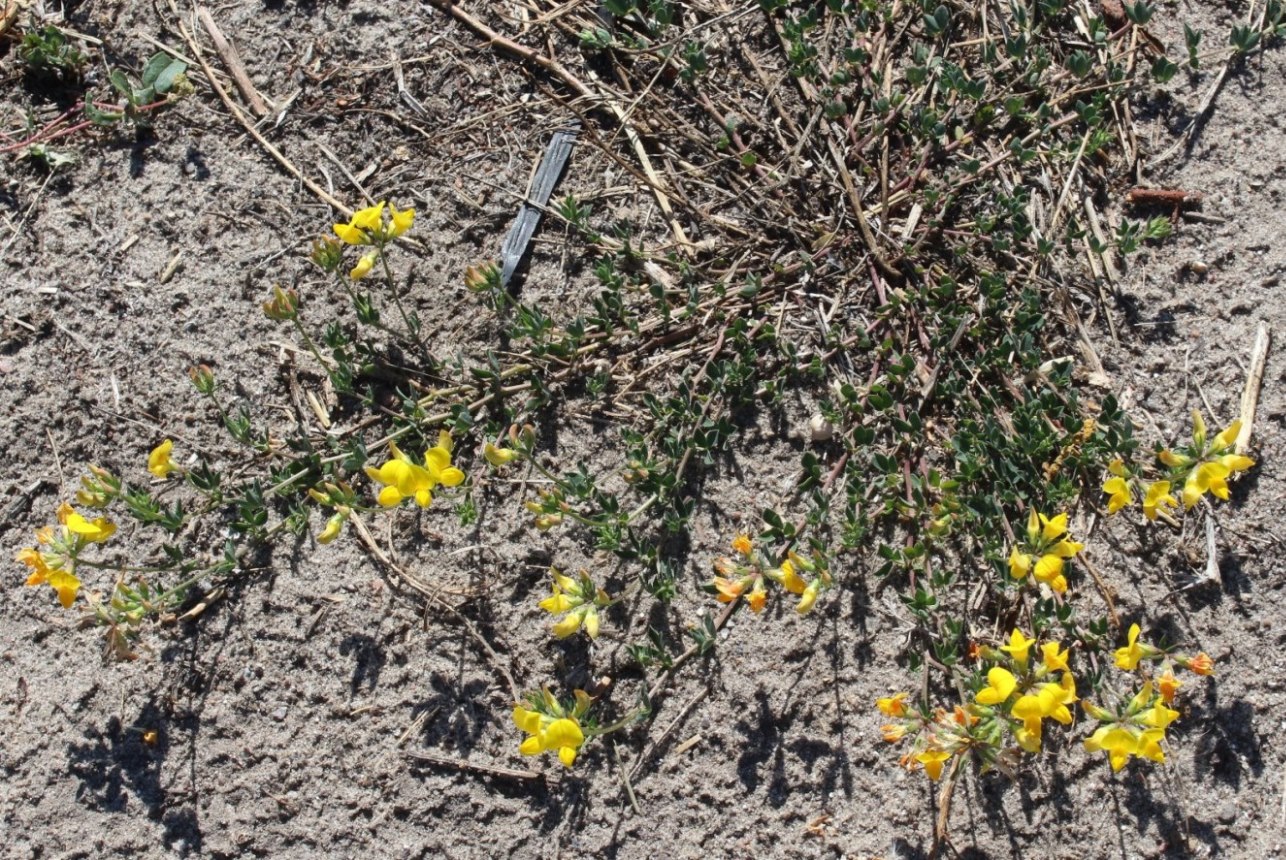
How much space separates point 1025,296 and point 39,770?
3529 millimetres

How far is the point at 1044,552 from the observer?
3.20 m

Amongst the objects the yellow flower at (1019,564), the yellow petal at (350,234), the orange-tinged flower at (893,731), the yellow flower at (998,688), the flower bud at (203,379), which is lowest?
the orange-tinged flower at (893,731)

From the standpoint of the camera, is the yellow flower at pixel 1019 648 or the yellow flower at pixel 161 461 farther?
the yellow flower at pixel 161 461

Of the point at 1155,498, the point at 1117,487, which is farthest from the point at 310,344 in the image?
the point at 1155,498

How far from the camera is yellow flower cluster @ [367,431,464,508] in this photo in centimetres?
325

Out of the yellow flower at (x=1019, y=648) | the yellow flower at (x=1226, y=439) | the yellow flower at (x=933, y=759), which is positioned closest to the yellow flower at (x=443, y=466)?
the yellow flower at (x=933, y=759)

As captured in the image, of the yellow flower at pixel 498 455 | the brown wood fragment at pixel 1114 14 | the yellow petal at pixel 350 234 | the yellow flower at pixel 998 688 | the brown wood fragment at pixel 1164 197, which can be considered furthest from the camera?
the brown wood fragment at pixel 1114 14

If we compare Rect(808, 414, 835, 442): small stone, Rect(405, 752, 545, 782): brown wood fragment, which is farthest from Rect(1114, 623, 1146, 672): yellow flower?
Rect(405, 752, 545, 782): brown wood fragment

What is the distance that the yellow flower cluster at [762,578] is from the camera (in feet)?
10.7

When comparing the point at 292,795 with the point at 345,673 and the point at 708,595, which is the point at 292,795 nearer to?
the point at 345,673

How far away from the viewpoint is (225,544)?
357 centimetres

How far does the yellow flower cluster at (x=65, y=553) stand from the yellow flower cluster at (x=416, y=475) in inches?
34.0

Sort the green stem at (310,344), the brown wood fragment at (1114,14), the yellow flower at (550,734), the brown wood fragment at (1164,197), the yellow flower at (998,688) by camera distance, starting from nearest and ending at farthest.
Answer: the yellow flower at (998,688)
the yellow flower at (550,734)
the green stem at (310,344)
the brown wood fragment at (1164,197)
the brown wood fragment at (1114,14)

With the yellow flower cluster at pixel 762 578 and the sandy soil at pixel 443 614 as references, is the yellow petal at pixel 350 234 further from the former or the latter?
the yellow flower cluster at pixel 762 578
